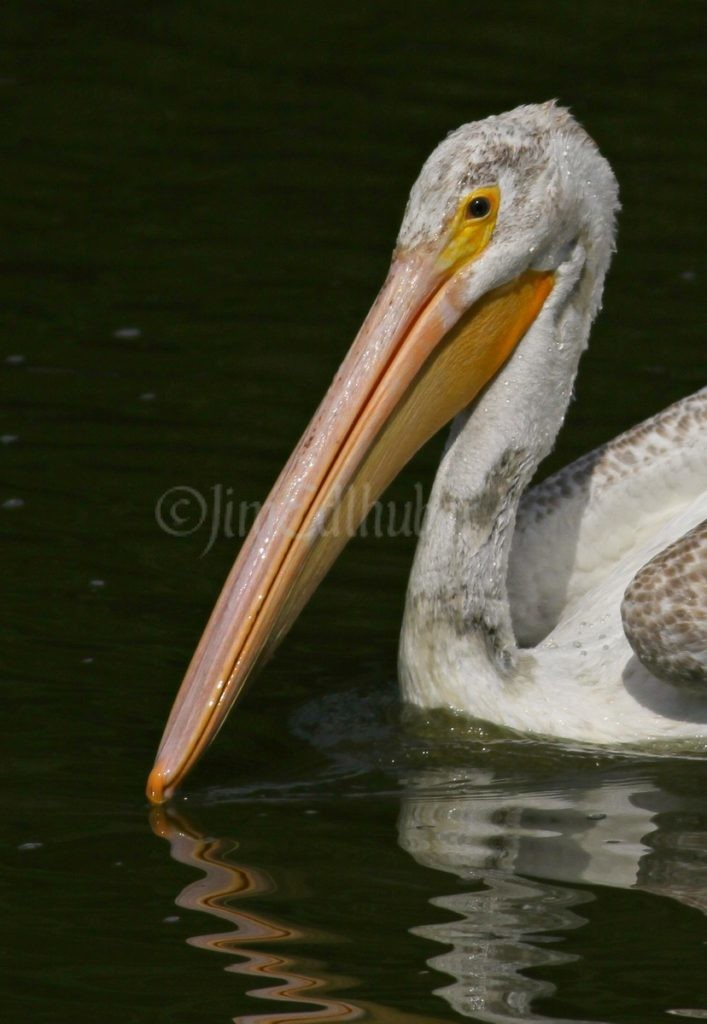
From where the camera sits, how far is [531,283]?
6.41 m

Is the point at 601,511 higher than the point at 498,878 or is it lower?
higher

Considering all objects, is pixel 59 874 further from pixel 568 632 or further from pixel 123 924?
pixel 568 632

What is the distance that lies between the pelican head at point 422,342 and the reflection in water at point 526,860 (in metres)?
0.65

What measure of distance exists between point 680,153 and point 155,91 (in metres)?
3.01

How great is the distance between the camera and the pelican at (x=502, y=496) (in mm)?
6027

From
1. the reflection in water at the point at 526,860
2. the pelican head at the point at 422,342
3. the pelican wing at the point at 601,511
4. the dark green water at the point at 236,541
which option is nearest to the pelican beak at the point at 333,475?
the pelican head at the point at 422,342

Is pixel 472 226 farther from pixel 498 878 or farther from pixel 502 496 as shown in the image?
pixel 498 878

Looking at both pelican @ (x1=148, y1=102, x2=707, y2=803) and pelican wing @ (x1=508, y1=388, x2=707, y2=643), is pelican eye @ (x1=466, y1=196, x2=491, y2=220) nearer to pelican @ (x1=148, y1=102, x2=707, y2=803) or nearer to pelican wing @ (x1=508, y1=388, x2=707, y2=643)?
pelican @ (x1=148, y1=102, x2=707, y2=803)

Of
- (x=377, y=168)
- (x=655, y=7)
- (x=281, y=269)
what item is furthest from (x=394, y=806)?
(x=655, y=7)

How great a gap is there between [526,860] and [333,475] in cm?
119

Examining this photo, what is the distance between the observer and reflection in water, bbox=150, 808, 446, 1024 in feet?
15.6

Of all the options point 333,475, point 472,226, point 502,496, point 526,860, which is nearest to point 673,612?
point 502,496

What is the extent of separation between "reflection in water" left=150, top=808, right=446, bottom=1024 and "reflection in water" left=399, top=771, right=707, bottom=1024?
9.5 inches

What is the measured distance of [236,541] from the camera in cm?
805
